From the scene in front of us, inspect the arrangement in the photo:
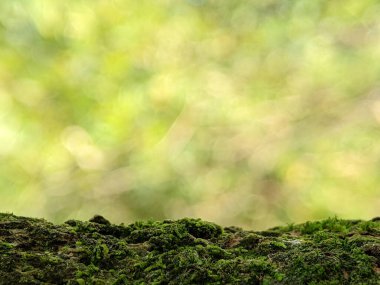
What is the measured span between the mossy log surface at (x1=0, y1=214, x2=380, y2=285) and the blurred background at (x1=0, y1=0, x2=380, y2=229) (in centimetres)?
464

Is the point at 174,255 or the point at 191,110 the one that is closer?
the point at 174,255

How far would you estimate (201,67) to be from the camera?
6352 millimetres

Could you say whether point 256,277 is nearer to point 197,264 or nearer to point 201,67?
point 197,264

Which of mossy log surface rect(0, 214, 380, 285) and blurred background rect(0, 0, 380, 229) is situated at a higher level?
blurred background rect(0, 0, 380, 229)

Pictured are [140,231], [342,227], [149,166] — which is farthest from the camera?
[149,166]

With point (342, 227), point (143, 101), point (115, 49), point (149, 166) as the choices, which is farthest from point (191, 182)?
point (342, 227)

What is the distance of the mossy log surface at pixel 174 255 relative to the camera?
41.3 inches

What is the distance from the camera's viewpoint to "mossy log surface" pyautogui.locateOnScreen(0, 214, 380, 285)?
3.44 feet

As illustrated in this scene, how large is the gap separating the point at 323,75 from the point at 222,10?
1381mm

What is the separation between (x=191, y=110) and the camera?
6.21 meters

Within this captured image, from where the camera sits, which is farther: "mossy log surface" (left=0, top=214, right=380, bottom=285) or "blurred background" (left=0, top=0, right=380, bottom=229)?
"blurred background" (left=0, top=0, right=380, bottom=229)

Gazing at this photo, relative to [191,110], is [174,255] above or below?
below

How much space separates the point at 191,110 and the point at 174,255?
5110 mm

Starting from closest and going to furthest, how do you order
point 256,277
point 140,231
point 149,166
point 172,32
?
point 256,277 → point 140,231 → point 149,166 → point 172,32
